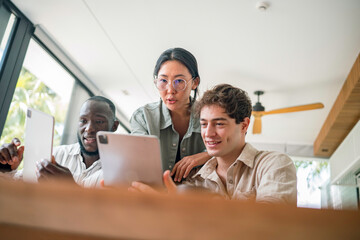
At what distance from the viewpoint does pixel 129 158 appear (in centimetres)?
112

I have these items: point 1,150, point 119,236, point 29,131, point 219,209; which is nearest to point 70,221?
point 119,236

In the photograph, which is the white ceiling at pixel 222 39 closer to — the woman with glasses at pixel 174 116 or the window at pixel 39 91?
the window at pixel 39 91

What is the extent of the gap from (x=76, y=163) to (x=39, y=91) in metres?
2.32

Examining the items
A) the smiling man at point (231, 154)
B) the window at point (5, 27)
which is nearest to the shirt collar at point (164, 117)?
the smiling man at point (231, 154)

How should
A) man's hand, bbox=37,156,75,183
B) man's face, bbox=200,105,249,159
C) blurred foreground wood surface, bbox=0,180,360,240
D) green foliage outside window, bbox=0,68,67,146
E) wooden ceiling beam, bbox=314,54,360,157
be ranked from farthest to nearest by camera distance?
wooden ceiling beam, bbox=314,54,360,157, green foliage outside window, bbox=0,68,67,146, man's face, bbox=200,105,249,159, man's hand, bbox=37,156,75,183, blurred foreground wood surface, bbox=0,180,360,240

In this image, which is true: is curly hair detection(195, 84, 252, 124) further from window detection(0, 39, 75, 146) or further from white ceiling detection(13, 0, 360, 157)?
window detection(0, 39, 75, 146)

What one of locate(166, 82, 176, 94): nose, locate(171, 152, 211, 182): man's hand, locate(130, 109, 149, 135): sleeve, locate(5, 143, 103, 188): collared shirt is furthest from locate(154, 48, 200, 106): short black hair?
locate(5, 143, 103, 188): collared shirt

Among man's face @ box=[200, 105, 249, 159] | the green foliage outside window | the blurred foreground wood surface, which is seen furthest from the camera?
the green foliage outside window

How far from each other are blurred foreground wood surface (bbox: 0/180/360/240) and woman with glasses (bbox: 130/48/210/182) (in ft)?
4.43

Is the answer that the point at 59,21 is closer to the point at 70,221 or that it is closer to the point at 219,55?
the point at 219,55

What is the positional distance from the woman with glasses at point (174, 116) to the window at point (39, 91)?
195cm

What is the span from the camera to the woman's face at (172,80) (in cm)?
175

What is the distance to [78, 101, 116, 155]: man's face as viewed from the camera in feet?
6.00

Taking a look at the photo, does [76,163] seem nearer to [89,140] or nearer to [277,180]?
[89,140]
